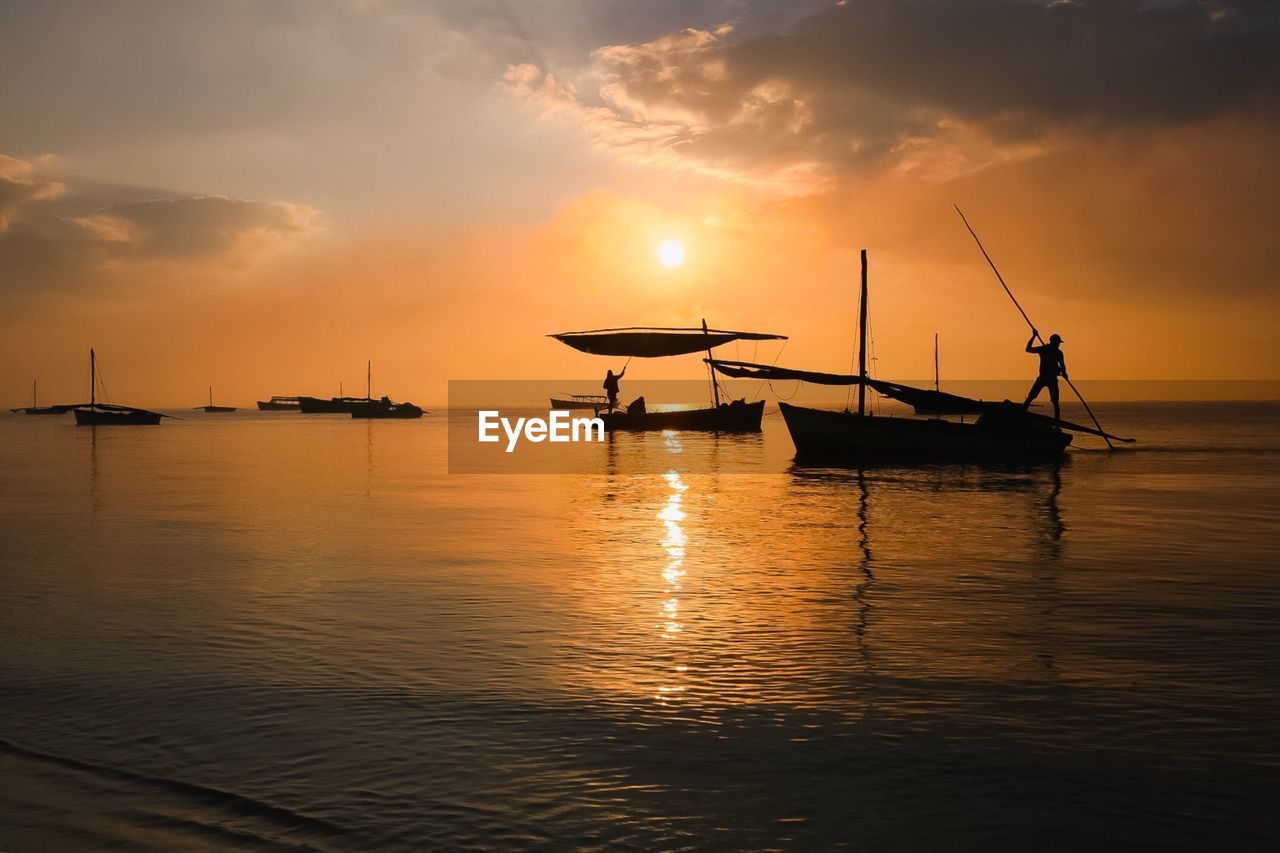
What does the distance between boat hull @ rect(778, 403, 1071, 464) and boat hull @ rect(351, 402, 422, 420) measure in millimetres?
132372

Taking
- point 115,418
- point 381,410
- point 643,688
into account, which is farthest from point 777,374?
point 381,410

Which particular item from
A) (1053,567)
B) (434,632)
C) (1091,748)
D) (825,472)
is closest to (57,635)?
(434,632)

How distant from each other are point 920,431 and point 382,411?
450 feet

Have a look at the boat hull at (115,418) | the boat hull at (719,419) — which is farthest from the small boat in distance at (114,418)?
the boat hull at (719,419)

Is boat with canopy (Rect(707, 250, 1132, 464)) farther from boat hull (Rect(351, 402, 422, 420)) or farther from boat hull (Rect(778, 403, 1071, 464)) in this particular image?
boat hull (Rect(351, 402, 422, 420))

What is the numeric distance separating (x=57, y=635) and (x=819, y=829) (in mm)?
9301

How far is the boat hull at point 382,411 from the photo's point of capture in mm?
165125

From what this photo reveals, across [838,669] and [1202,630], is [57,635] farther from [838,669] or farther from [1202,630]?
[1202,630]

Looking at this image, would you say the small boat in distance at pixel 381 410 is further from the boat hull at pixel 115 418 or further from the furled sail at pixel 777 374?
the furled sail at pixel 777 374

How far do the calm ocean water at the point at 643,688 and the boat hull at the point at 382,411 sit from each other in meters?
147

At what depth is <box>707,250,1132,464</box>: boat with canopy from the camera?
40.9m

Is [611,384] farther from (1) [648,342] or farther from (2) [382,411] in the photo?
(2) [382,411]

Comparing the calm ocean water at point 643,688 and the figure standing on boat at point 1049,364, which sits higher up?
the figure standing on boat at point 1049,364

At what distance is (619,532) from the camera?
21141 millimetres
